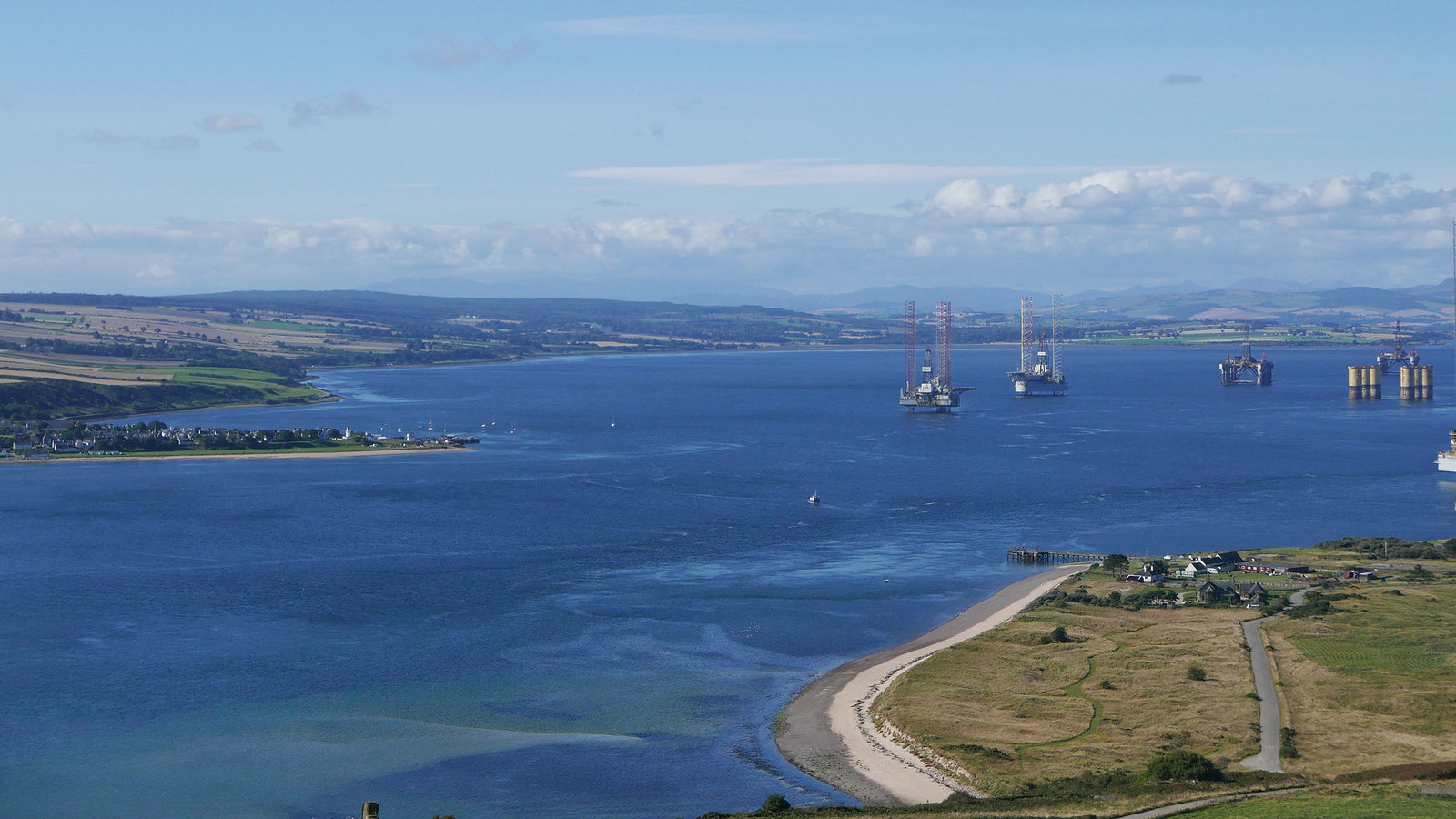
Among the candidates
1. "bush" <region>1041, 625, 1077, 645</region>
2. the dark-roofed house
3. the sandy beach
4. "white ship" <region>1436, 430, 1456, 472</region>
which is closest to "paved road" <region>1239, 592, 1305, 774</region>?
the dark-roofed house

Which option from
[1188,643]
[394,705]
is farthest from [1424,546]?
[394,705]

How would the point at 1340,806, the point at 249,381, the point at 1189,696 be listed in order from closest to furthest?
the point at 1340,806, the point at 1189,696, the point at 249,381

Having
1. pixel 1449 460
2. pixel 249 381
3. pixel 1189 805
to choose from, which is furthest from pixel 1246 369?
pixel 1189 805

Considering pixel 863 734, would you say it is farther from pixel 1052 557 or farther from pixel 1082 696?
pixel 1052 557

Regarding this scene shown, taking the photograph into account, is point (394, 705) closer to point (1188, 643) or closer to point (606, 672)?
point (606, 672)

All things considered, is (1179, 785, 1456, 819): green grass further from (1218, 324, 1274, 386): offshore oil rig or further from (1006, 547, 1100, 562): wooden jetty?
(1218, 324, 1274, 386): offshore oil rig

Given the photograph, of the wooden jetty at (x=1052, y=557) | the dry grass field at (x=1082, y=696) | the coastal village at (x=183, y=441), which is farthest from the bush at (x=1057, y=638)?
the coastal village at (x=183, y=441)
